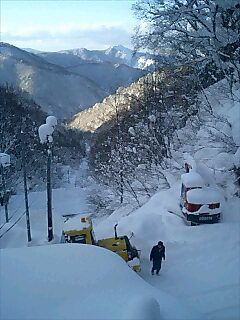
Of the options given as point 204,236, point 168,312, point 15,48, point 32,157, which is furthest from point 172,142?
point 15,48

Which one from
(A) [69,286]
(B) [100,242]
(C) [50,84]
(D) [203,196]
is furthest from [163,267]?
(C) [50,84]

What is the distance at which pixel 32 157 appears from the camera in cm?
4366

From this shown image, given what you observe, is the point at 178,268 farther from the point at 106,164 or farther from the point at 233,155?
the point at 106,164

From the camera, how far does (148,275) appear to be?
13023 mm

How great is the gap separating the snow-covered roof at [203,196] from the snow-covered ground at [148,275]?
0.85 metres

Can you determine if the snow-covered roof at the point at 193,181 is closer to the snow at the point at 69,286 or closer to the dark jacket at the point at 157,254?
the dark jacket at the point at 157,254

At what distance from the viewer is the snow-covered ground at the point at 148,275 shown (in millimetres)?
7199

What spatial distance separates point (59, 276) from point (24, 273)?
0.65 m

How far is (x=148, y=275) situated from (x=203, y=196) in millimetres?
3452

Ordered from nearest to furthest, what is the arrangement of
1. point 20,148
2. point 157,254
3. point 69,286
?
1. point 69,286
2. point 157,254
3. point 20,148

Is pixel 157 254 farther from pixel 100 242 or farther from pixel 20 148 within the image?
pixel 20 148

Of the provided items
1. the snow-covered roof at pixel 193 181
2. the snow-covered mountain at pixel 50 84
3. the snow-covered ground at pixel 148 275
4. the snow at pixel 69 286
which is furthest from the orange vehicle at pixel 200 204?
the snow-covered mountain at pixel 50 84

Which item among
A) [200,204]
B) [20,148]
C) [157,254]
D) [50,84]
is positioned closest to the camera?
[157,254]

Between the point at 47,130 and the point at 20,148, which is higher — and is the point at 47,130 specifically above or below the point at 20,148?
above
